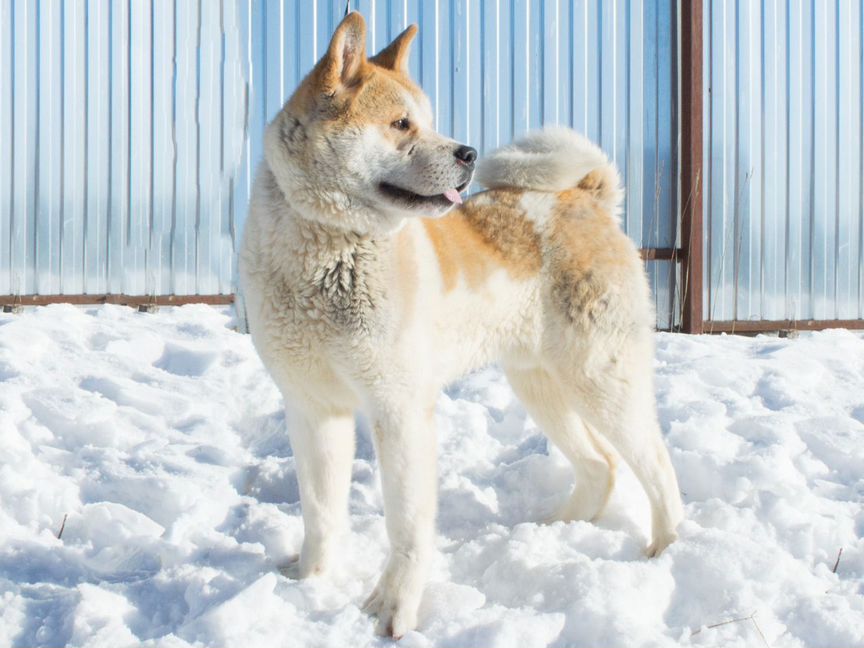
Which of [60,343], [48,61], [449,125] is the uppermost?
[48,61]

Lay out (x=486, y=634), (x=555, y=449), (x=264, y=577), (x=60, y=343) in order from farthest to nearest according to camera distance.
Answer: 1. (x=60, y=343)
2. (x=555, y=449)
3. (x=264, y=577)
4. (x=486, y=634)

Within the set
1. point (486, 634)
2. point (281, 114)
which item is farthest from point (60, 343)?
point (486, 634)

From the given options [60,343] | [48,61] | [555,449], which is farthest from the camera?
[48,61]

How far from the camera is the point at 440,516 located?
3.16 m

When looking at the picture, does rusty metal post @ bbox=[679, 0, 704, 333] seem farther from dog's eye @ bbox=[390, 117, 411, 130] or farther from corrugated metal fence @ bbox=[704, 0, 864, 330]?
dog's eye @ bbox=[390, 117, 411, 130]

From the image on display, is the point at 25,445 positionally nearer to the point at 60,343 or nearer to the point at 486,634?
the point at 60,343

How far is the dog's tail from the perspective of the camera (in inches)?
123

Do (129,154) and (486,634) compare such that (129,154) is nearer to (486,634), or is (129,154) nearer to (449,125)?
(449,125)

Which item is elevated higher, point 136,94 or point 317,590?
point 136,94

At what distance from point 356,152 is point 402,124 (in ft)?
0.57

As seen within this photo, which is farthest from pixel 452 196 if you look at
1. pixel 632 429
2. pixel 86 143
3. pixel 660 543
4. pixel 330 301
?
pixel 86 143

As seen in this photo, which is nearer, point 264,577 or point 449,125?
point 264,577

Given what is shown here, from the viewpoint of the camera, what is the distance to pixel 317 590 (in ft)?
7.93

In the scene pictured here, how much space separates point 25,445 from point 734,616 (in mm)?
2617
